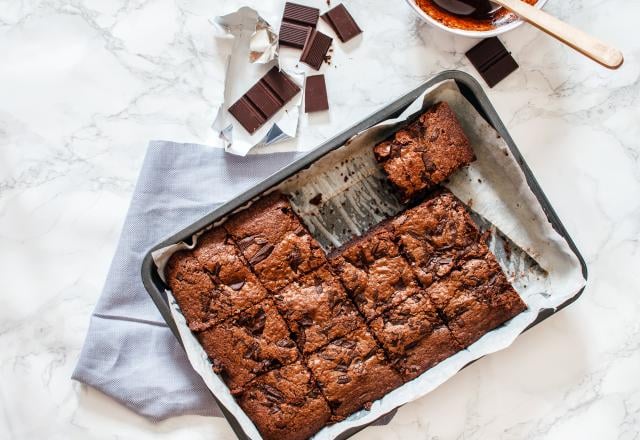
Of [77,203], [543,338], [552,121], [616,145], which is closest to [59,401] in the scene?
[77,203]

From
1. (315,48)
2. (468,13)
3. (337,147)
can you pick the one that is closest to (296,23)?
(315,48)

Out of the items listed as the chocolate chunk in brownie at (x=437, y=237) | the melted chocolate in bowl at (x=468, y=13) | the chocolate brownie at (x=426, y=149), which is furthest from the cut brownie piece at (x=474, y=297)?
the melted chocolate in bowl at (x=468, y=13)

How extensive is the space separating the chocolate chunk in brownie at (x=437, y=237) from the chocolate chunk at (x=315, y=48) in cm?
96

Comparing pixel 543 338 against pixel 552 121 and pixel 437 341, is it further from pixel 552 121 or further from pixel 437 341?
pixel 552 121

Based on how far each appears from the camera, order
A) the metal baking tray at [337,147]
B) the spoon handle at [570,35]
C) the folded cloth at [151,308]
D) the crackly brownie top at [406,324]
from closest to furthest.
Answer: the spoon handle at [570,35] < the metal baking tray at [337,147] < the crackly brownie top at [406,324] < the folded cloth at [151,308]

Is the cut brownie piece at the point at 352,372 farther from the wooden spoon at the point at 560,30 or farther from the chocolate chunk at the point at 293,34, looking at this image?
the wooden spoon at the point at 560,30

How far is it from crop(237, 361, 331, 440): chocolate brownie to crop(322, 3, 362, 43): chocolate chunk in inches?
68.0

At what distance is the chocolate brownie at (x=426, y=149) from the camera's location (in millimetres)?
3209

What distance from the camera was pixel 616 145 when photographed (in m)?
3.59

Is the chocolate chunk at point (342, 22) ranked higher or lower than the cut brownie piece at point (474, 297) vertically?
higher

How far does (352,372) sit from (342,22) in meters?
1.82

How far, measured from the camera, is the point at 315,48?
3.49m

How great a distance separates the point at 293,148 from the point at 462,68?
1.01m

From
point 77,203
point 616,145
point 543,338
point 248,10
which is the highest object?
point 248,10
